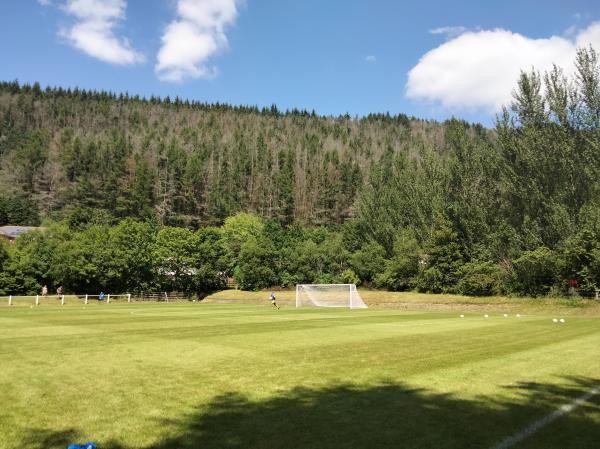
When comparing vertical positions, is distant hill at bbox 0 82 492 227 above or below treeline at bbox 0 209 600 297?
above

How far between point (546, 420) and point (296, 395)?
4.43m

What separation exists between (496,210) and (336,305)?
23842mm

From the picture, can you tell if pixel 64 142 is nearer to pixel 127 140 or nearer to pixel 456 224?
pixel 127 140

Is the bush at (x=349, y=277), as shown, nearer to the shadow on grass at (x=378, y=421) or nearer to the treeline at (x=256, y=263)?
the treeline at (x=256, y=263)

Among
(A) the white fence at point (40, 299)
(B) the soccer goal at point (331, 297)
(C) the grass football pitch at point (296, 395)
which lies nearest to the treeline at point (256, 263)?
(A) the white fence at point (40, 299)

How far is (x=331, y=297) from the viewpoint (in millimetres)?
58000

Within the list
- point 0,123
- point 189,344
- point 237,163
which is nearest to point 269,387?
point 189,344

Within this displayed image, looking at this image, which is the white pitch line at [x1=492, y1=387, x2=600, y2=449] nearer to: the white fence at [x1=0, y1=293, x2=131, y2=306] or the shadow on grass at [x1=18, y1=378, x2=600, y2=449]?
the shadow on grass at [x1=18, y1=378, x2=600, y2=449]

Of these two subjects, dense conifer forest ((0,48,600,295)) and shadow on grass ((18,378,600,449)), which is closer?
shadow on grass ((18,378,600,449))

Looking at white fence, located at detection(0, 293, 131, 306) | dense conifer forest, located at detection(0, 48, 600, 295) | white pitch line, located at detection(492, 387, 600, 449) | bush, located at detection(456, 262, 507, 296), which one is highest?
dense conifer forest, located at detection(0, 48, 600, 295)

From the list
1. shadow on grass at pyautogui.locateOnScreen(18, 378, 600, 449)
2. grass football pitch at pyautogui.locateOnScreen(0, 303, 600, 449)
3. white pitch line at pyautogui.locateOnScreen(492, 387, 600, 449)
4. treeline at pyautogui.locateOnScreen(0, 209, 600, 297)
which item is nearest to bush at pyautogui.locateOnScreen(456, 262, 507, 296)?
treeline at pyautogui.locateOnScreen(0, 209, 600, 297)

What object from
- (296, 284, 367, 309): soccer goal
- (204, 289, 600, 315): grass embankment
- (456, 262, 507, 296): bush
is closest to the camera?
(204, 289, 600, 315): grass embankment

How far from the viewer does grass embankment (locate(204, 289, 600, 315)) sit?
43.7m

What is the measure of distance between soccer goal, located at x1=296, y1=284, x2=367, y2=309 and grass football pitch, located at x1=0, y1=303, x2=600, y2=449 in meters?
39.3
